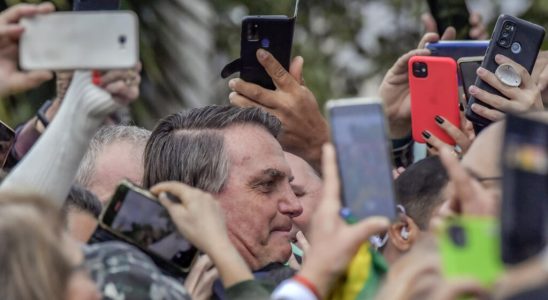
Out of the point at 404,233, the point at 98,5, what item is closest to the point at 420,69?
the point at 404,233

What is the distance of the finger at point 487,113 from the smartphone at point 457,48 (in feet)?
2.51

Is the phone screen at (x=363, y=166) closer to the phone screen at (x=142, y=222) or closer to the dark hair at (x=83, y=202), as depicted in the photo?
the phone screen at (x=142, y=222)

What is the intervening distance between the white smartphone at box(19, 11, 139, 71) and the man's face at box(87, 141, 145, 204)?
1.42 m

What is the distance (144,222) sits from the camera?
3.75 meters

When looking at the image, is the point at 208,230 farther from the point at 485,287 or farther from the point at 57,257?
the point at 485,287

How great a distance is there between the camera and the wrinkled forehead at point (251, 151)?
4.75m

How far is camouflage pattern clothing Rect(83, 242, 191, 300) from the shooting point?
328cm

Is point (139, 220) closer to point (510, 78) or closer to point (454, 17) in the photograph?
point (510, 78)

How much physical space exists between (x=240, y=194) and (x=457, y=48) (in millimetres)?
1238

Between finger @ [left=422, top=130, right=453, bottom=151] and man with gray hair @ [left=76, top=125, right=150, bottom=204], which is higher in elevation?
finger @ [left=422, top=130, right=453, bottom=151]

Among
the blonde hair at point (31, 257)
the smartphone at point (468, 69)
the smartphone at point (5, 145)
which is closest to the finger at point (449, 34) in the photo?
the smartphone at point (468, 69)

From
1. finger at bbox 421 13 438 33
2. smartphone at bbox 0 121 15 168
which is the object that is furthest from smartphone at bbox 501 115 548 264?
finger at bbox 421 13 438 33

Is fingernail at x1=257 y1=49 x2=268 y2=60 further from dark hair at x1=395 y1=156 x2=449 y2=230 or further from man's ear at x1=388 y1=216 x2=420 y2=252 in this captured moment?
man's ear at x1=388 y1=216 x2=420 y2=252

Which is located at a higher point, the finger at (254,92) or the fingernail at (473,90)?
the fingernail at (473,90)
